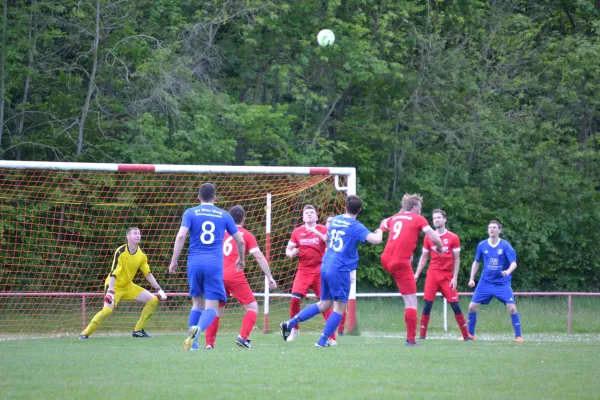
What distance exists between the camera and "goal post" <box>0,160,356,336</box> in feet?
58.5

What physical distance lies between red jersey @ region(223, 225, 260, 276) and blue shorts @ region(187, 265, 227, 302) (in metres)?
0.93

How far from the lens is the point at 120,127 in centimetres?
2316

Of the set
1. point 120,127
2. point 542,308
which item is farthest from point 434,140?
point 120,127

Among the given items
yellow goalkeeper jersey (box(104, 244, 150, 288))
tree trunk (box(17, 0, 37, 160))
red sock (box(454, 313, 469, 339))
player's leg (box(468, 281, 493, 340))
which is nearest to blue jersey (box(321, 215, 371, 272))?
red sock (box(454, 313, 469, 339))

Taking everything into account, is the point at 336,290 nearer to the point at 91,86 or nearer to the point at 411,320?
the point at 411,320

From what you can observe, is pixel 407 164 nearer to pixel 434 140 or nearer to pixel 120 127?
pixel 434 140

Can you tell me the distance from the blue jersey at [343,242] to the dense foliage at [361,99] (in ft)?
39.3

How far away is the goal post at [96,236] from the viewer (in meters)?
17.8

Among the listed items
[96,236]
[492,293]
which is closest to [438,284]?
[492,293]

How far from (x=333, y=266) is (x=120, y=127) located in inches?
542

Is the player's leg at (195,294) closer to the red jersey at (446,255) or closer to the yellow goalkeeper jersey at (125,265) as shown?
the yellow goalkeeper jersey at (125,265)

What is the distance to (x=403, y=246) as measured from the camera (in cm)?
1114

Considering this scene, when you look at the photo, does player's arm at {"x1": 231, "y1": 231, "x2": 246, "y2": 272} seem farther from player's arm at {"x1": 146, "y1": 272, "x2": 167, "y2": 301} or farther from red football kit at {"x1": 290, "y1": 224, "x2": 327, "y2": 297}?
player's arm at {"x1": 146, "y1": 272, "x2": 167, "y2": 301}

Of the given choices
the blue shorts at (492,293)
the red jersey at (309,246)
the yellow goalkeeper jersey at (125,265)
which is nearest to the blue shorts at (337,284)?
the red jersey at (309,246)
